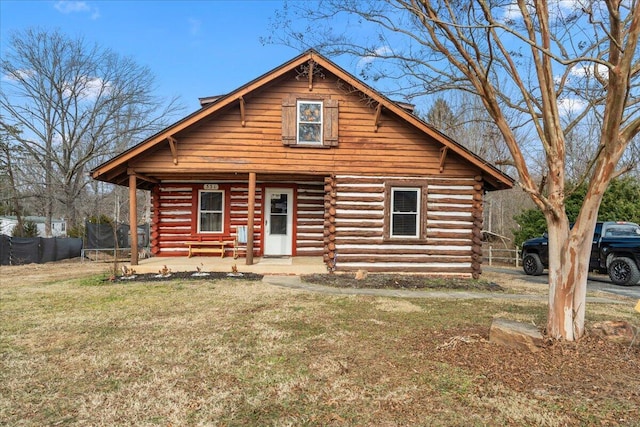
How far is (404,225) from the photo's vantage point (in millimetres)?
11719

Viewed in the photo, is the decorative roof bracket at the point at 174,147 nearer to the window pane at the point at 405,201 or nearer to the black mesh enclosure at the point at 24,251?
the window pane at the point at 405,201

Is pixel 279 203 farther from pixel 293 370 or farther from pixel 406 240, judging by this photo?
pixel 293 370

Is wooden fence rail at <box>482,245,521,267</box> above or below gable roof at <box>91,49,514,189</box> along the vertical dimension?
below

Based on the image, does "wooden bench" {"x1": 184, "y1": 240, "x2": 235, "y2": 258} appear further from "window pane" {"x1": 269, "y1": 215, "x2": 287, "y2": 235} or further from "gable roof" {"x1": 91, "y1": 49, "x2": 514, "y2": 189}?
"gable roof" {"x1": 91, "y1": 49, "x2": 514, "y2": 189}

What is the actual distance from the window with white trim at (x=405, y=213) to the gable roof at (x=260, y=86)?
1.78m

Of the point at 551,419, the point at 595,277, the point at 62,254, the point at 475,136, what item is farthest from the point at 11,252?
the point at 475,136

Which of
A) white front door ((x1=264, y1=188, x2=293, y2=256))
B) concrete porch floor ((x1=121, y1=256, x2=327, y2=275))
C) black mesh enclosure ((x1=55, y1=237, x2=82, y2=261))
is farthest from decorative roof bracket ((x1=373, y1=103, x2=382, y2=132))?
black mesh enclosure ((x1=55, y1=237, x2=82, y2=261))

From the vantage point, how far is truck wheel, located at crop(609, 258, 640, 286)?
40.4 ft

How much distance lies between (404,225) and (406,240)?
482 mm

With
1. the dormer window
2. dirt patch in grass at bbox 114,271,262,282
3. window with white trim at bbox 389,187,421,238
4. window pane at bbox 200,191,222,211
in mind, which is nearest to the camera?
dirt patch in grass at bbox 114,271,262,282

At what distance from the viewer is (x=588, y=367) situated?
4.27 meters

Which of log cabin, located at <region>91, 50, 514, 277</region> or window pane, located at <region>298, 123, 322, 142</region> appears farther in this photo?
window pane, located at <region>298, 123, 322, 142</region>

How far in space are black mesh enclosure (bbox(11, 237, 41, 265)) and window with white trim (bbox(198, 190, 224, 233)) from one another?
10264mm

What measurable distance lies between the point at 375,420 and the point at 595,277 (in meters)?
15.7
